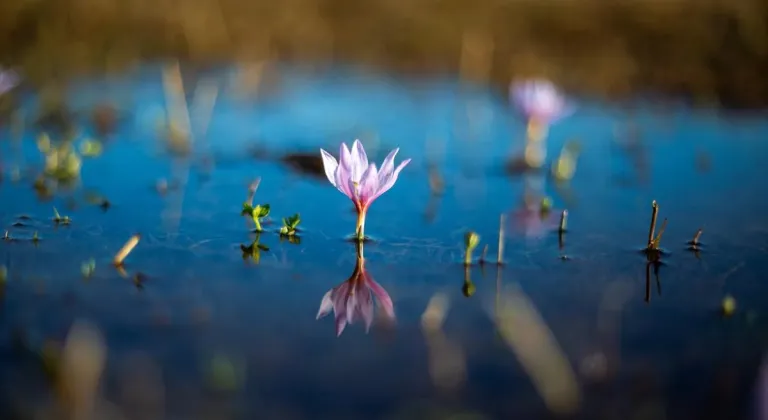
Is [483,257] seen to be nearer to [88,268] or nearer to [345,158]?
[345,158]

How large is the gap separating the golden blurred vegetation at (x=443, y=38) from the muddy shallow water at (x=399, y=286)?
171 centimetres

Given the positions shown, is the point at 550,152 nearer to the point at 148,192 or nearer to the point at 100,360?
the point at 148,192

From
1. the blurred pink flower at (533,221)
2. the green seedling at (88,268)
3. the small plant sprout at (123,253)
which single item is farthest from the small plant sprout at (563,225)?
the green seedling at (88,268)

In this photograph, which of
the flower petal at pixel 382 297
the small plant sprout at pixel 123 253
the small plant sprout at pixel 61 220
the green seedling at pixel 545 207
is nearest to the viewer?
the flower petal at pixel 382 297

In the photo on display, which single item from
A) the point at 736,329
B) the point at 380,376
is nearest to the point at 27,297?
the point at 380,376

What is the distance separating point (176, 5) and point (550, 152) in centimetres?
412

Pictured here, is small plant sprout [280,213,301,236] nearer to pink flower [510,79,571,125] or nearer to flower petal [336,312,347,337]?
flower petal [336,312,347,337]

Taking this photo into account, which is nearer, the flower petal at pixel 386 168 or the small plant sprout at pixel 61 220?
the flower petal at pixel 386 168

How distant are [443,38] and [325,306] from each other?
4952 mm

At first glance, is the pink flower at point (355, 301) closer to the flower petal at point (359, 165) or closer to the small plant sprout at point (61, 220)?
the flower petal at point (359, 165)

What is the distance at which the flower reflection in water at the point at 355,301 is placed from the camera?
1.62 metres

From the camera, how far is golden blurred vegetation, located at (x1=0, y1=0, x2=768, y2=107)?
498 cm

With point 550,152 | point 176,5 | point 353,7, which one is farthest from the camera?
point 353,7

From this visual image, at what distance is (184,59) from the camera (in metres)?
5.40
